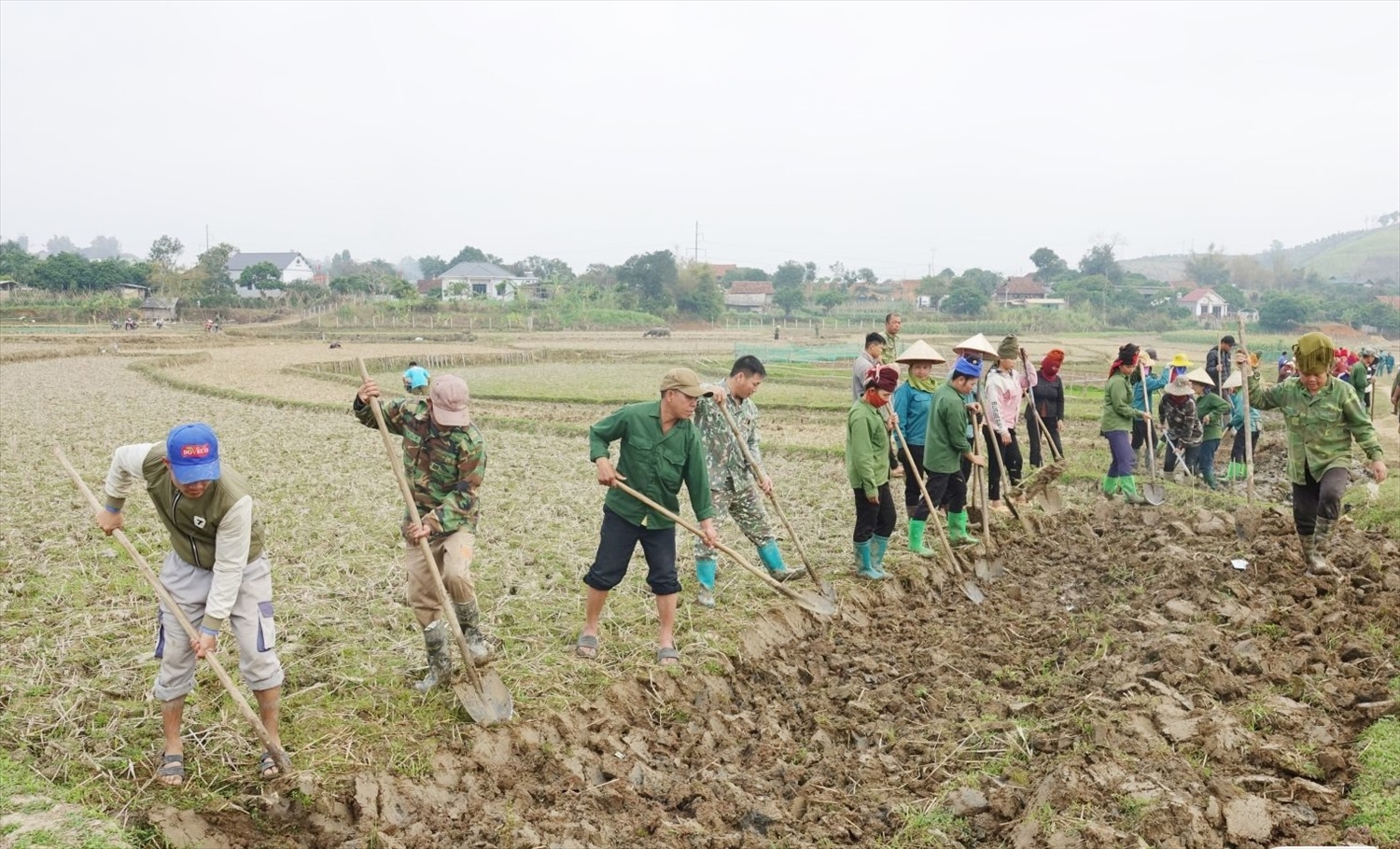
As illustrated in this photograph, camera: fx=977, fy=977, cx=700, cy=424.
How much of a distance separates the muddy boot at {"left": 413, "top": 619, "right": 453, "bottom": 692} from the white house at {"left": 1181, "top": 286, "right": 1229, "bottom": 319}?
3929 inches

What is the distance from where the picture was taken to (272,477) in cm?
1257

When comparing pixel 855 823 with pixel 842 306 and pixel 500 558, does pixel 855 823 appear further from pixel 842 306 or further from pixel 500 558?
pixel 842 306

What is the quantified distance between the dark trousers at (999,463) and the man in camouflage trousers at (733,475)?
3.32 meters

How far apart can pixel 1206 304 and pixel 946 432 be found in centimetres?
9795

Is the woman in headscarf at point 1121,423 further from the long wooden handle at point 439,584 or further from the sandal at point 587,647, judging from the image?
the long wooden handle at point 439,584

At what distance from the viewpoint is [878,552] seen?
8633 mm

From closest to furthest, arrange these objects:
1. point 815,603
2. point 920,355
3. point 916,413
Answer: point 815,603
point 920,355
point 916,413

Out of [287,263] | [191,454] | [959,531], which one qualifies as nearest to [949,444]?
[959,531]

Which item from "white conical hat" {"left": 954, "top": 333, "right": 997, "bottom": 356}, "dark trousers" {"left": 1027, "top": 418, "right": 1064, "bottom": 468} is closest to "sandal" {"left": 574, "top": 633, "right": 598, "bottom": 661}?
"white conical hat" {"left": 954, "top": 333, "right": 997, "bottom": 356}

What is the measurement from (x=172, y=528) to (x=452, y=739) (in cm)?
181

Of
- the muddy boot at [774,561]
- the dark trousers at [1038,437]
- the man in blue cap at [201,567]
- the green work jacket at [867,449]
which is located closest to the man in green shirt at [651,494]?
the muddy boot at [774,561]

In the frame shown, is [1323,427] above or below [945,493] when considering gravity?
above

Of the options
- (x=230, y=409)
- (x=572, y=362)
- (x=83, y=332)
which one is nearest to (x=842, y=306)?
(x=572, y=362)

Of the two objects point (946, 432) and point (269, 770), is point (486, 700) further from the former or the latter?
point (946, 432)
